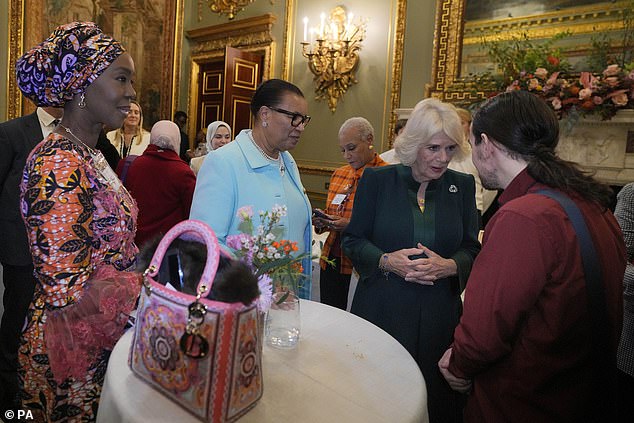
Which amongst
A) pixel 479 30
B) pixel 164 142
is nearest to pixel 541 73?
pixel 479 30

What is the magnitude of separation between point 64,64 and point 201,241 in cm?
A: 86

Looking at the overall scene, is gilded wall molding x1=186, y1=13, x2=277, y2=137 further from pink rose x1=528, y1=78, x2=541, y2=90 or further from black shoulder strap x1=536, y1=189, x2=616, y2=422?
black shoulder strap x1=536, y1=189, x2=616, y2=422

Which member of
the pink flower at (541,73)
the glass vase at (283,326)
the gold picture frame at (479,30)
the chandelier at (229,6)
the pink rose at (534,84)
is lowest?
the glass vase at (283,326)

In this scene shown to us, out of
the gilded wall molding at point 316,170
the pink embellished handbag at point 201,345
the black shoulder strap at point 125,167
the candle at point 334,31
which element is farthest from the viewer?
the gilded wall molding at point 316,170

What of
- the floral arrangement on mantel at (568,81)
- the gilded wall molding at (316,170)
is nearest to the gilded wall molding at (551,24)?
the floral arrangement on mantel at (568,81)

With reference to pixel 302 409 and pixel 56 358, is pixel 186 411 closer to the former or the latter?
pixel 302 409

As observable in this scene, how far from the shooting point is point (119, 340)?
135 cm

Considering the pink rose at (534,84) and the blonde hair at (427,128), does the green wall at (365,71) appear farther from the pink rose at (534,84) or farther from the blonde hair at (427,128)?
the blonde hair at (427,128)

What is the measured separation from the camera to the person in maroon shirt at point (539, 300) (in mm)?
1180

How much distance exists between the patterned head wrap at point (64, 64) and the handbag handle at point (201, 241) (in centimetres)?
76

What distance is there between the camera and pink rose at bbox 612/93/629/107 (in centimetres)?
382

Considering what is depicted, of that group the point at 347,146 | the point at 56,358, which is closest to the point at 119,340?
the point at 56,358

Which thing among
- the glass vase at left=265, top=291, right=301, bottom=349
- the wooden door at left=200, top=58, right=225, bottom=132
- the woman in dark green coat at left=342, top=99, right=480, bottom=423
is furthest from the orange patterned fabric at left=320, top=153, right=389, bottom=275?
the wooden door at left=200, top=58, right=225, bottom=132

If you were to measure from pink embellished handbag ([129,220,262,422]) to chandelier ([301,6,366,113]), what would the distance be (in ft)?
18.7
